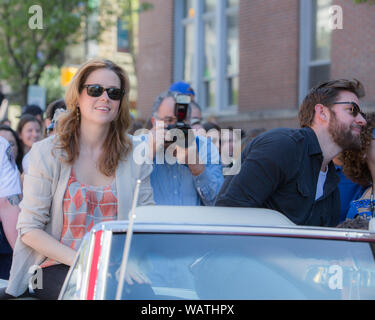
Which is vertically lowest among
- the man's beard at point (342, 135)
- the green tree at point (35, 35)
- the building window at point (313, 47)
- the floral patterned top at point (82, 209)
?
the floral patterned top at point (82, 209)

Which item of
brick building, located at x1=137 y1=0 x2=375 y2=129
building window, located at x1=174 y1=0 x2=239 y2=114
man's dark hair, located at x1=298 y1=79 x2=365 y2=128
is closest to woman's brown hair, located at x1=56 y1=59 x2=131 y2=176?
man's dark hair, located at x1=298 y1=79 x2=365 y2=128

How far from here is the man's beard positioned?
416 cm

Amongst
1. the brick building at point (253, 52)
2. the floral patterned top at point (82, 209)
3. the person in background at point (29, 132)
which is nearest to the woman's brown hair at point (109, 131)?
the floral patterned top at point (82, 209)

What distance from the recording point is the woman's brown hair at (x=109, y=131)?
3645 millimetres

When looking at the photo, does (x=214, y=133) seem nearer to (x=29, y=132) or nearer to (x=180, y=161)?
(x=29, y=132)

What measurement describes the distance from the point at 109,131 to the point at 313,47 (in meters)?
8.64

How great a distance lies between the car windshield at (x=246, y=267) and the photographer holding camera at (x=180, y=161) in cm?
193

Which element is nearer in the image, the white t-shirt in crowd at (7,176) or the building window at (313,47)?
the white t-shirt in crowd at (7,176)

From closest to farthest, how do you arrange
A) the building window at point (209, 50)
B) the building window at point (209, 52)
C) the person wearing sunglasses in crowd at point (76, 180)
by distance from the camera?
the person wearing sunglasses in crowd at point (76, 180)
the building window at point (209, 50)
the building window at point (209, 52)

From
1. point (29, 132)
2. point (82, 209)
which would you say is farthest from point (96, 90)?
point (29, 132)

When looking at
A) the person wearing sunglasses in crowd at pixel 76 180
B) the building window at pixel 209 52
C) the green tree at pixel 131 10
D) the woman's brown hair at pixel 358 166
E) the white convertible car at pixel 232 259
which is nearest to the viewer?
the white convertible car at pixel 232 259

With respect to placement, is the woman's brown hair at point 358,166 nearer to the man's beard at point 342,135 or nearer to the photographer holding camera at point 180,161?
the man's beard at point 342,135

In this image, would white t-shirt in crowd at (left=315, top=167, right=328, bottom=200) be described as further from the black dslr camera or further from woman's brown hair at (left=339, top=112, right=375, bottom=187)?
the black dslr camera

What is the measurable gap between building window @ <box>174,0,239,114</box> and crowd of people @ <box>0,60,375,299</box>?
948 centimetres
